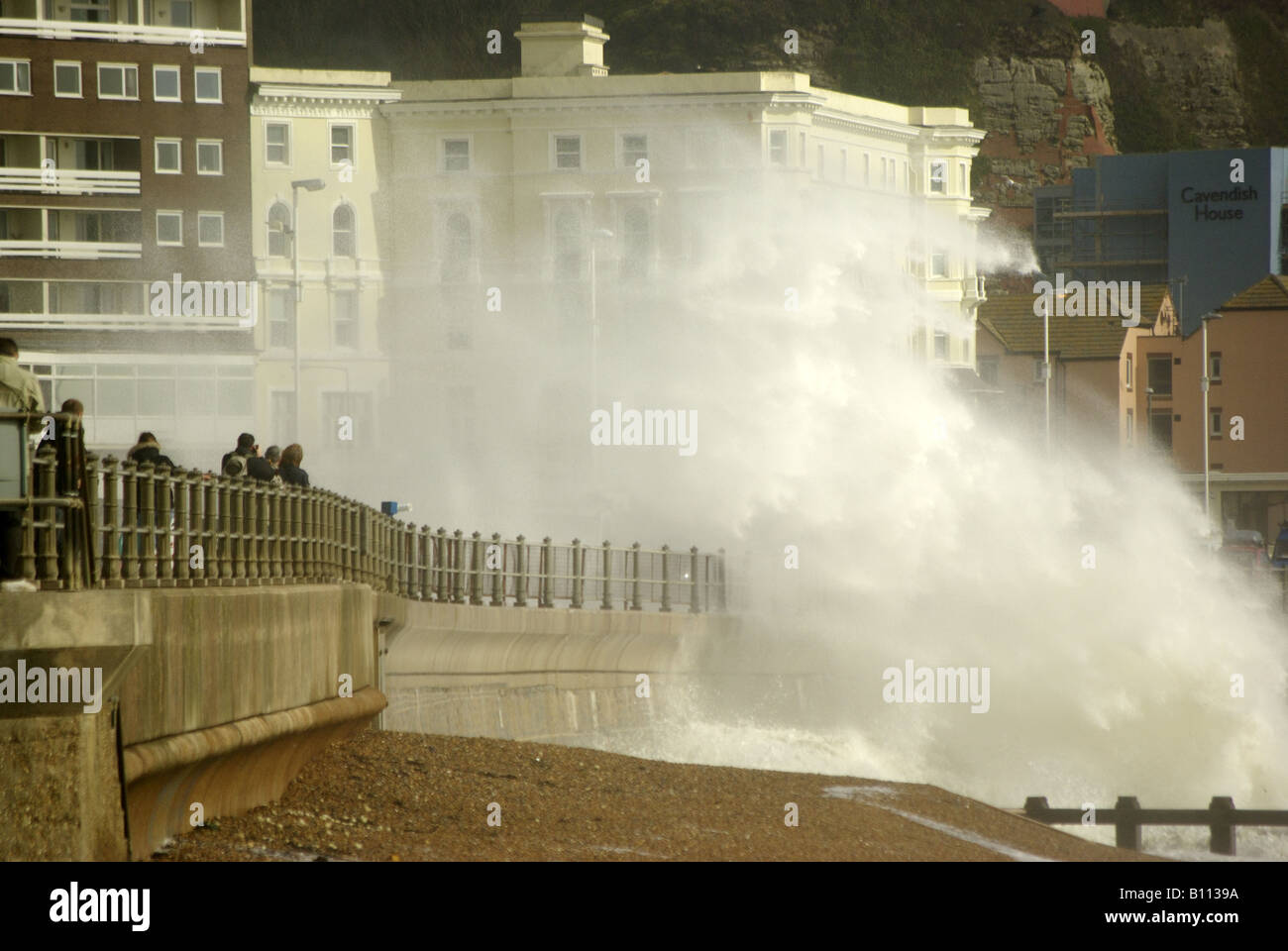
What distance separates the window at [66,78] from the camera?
7556 centimetres

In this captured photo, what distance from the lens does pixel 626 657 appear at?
34.8 metres

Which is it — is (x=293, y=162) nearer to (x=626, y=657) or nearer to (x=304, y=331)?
(x=304, y=331)

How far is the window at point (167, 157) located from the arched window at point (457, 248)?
51.0ft

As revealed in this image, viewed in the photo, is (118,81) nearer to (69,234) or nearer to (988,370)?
(69,234)

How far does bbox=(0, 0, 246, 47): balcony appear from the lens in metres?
74.8

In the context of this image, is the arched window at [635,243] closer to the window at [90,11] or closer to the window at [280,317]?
the window at [280,317]

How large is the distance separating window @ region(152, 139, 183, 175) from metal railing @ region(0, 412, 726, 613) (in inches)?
2013

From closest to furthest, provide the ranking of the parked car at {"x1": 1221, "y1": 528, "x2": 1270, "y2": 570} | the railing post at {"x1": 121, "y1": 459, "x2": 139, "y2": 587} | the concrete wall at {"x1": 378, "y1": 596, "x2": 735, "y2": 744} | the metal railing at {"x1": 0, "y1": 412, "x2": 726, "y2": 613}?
the metal railing at {"x1": 0, "y1": 412, "x2": 726, "y2": 613} < the railing post at {"x1": 121, "y1": 459, "x2": 139, "y2": 587} < the concrete wall at {"x1": 378, "y1": 596, "x2": 735, "y2": 744} < the parked car at {"x1": 1221, "y1": 528, "x2": 1270, "y2": 570}

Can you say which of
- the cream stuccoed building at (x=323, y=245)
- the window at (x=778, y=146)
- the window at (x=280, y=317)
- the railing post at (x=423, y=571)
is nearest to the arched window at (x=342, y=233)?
the cream stuccoed building at (x=323, y=245)

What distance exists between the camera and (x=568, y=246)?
91875mm

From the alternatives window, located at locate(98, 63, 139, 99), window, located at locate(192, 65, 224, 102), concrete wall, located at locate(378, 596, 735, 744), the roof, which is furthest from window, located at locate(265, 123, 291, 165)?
concrete wall, located at locate(378, 596, 735, 744)

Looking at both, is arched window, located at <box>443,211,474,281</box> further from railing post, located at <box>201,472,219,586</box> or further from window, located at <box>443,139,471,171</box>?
railing post, located at <box>201,472,219,586</box>

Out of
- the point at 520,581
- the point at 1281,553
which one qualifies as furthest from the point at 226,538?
the point at 1281,553

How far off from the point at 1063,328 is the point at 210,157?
132 feet
